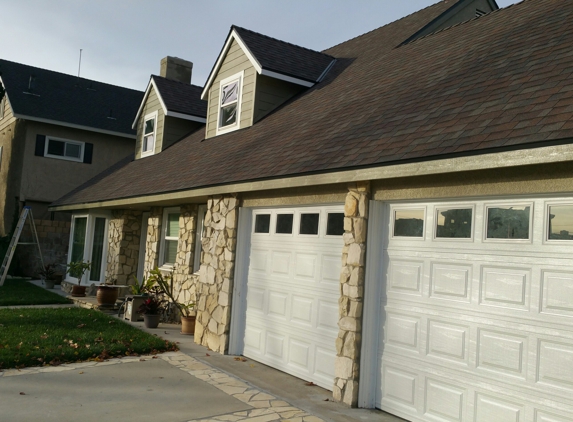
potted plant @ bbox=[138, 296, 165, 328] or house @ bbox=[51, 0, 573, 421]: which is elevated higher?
house @ bbox=[51, 0, 573, 421]

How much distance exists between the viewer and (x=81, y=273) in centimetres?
1580

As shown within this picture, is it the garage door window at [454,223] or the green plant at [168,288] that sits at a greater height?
the garage door window at [454,223]

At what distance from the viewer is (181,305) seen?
1138 centimetres

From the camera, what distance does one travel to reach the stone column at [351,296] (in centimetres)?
625

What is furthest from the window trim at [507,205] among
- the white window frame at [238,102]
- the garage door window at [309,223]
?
the white window frame at [238,102]

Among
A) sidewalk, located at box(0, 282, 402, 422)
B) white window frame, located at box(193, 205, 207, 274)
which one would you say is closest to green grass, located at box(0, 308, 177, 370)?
sidewalk, located at box(0, 282, 402, 422)

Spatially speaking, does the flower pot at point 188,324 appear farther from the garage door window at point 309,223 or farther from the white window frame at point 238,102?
the white window frame at point 238,102

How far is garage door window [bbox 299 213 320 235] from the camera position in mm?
7529

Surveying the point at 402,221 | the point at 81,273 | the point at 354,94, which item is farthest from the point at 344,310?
the point at 81,273

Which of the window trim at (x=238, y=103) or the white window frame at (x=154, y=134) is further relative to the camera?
the white window frame at (x=154, y=134)

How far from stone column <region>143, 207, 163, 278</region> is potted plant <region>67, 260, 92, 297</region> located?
2.33 meters

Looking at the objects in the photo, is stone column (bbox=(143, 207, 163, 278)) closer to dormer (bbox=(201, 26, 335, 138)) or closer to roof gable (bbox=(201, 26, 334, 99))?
dormer (bbox=(201, 26, 335, 138))

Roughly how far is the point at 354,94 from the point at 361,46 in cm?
454

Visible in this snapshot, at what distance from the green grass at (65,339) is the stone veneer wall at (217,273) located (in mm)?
709
